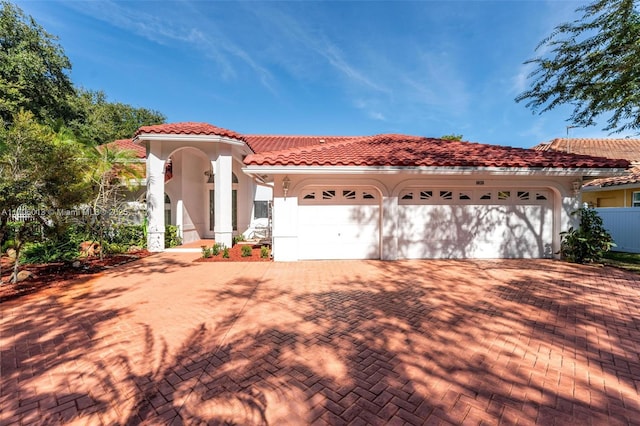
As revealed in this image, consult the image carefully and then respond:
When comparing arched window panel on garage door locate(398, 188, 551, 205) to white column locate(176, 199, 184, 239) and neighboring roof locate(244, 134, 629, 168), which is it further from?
white column locate(176, 199, 184, 239)

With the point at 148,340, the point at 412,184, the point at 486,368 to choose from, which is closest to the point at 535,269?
the point at 412,184

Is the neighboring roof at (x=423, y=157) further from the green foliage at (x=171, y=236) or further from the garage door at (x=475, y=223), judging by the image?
the green foliage at (x=171, y=236)

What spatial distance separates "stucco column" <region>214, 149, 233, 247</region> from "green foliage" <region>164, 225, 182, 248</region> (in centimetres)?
252

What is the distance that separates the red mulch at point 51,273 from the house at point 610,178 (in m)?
17.3

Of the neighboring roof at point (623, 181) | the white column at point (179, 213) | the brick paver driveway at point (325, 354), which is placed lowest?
the brick paver driveway at point (325, 354)

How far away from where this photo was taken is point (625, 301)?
539cm

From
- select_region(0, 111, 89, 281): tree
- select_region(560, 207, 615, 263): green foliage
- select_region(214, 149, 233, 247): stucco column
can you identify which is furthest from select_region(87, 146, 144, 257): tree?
select_region(560, 207, 615, 263): green foliage

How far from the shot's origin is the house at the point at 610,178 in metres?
13.4

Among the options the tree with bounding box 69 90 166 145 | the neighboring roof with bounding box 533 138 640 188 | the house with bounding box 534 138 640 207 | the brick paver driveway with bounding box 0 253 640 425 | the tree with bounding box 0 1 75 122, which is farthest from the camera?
the tree with bounding box 69 90 166 145

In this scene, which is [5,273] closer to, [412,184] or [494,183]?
[412,184]

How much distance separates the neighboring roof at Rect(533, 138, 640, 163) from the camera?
64.8 ft

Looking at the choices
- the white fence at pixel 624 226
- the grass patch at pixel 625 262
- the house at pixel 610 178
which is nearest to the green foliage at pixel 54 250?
the grass patch at pixel 625 262

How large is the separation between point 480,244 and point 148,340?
401 inches

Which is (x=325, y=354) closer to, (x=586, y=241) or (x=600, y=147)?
(x=586, y=241)
